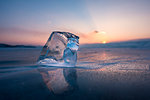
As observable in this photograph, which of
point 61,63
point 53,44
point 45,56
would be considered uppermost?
point 53,44

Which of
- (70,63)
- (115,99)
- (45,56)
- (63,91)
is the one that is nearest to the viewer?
(115,99)

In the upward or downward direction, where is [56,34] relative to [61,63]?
upward

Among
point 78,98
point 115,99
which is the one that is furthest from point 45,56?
point 115,99

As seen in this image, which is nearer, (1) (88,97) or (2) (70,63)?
(1) (88,97)

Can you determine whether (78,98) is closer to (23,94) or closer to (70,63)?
(23,94)

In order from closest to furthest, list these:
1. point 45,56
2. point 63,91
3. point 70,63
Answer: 1. point 63,91
2. point 70,63
3. point 45,56

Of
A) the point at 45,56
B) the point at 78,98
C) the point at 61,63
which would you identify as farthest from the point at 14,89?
the point at 45,56

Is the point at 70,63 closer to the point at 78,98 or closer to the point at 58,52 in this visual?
the point at 58,52
